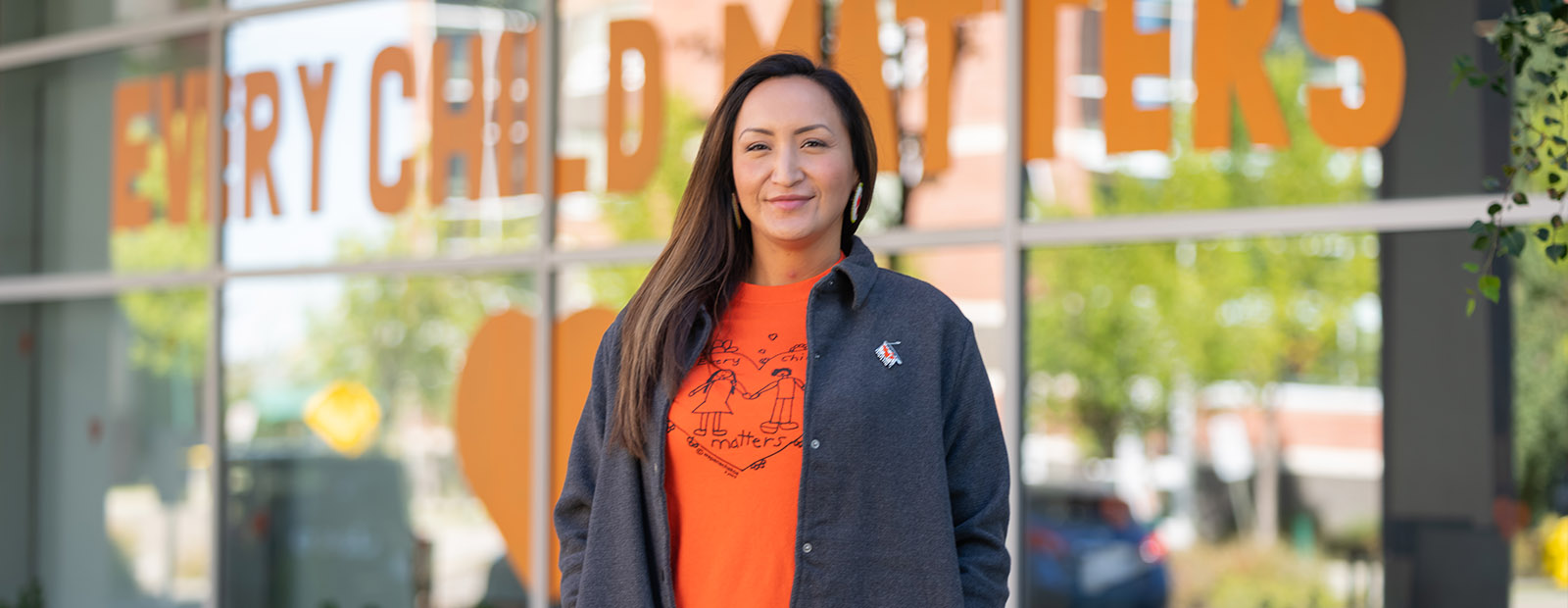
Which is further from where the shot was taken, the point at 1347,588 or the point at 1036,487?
the point at 1036,487

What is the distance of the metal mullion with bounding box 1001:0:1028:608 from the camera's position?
3543mm

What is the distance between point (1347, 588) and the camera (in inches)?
175

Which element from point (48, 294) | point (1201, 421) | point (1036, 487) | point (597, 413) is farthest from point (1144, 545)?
point (597, 413)

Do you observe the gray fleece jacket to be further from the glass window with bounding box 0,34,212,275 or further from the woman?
the glass window with bounding box 0,34,212,275

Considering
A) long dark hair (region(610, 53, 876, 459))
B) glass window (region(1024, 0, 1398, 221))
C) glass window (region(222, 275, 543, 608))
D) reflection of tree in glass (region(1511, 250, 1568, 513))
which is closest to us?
long dark hair (region(610, 53, 876, 459))

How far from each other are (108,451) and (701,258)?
4.92 meters

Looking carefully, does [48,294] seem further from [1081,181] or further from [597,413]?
[597,413]

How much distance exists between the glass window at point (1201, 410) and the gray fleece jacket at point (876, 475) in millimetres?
5403

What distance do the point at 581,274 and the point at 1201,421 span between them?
23.0 ft

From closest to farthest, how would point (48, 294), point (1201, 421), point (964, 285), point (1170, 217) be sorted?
point (1170, 217), point (964, 285), point (48, 294), point (1201, 421)

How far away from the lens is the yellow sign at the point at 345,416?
4973 mm

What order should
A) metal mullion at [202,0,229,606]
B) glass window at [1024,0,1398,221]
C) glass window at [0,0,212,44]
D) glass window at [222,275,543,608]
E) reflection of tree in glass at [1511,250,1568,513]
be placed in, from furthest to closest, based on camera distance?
glass window at [0,0,212,44] → metal mullion at [202,0,229,606] → glass window at [222,275,543,608] → reflection of tree in glass at [1511,250,1568,513] → glass window at [1024,0,1398,221]

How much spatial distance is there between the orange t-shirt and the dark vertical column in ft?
7.20

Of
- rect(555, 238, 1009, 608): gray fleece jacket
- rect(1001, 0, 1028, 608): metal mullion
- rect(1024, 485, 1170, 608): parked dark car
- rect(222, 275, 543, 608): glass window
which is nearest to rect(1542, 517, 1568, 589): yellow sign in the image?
rect(1001, 0, 1028, 608): metal mullion
